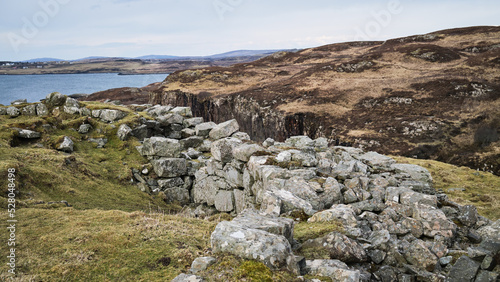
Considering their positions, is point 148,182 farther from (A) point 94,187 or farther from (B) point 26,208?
(B) point 26,208

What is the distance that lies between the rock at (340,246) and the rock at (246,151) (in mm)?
10175

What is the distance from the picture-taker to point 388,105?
46.2 metres

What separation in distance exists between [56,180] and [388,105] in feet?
149

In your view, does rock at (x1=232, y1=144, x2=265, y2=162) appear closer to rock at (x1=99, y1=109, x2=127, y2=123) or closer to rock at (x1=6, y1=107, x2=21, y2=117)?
rock at (x1=99, y1=109, x2=127, y2=123)

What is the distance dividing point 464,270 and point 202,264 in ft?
21.6

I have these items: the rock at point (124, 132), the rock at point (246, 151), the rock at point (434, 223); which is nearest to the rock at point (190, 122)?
the rock at point (124, 132)

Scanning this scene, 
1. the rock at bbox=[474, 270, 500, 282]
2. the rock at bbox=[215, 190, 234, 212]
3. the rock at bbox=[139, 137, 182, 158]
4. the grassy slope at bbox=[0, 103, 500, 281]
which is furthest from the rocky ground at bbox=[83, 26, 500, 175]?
the rock at bbox=[474, 270, 500, 282]

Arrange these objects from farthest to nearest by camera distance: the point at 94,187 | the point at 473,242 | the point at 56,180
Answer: the point at 94,187
the point at 56,180
the point at 473,242

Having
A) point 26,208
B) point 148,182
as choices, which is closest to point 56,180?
point 26,208

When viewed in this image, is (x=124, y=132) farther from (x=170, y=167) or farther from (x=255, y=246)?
(x=255, y=246)

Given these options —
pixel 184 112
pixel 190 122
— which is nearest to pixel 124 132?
pixel 190 122

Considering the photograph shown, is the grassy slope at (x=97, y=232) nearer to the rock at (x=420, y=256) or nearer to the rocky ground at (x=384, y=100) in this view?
the rock at (x=420, y=256)

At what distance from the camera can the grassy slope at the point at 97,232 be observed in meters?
7.69

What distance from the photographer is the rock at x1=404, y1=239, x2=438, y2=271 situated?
27.6ft
